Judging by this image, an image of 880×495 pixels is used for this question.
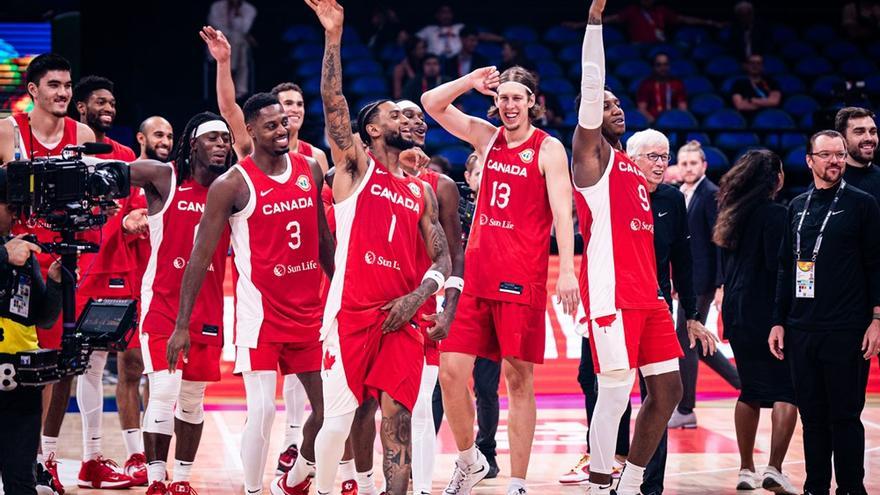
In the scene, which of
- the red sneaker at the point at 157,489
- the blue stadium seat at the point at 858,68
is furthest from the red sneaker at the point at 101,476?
the blue stadium seat at the point at 858,68

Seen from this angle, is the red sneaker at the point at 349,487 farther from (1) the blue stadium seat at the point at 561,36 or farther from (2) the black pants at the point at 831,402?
(1) the blue stadium seat at the point at 561,36

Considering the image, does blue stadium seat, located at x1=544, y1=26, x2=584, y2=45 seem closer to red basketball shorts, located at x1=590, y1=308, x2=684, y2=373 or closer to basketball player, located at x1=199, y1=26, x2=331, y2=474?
basketball player, located at x1=199, y1=26, x2=331, y2=474

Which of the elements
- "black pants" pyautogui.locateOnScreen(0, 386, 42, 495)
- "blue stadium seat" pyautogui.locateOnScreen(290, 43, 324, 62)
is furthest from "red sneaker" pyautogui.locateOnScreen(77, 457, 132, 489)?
"blue stadium seat" pyautogui.locateOnScreen(290, 43, 324, 62)

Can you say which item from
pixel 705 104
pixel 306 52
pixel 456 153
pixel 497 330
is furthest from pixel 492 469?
pixel 306 52

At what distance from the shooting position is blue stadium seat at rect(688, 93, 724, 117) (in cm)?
1533

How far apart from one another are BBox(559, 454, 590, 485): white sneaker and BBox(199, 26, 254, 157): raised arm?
2915mm

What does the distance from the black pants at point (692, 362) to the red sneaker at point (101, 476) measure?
383cm

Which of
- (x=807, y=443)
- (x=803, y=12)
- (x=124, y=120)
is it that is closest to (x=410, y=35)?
(x=124, y=120)

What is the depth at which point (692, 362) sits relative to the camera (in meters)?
8.62

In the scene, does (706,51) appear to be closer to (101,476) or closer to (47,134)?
(47,134)

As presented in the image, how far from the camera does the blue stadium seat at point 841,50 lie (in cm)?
1641

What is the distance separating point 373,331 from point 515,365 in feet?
3.66

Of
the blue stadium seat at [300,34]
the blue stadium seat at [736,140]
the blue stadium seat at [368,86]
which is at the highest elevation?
the blue stadium seat at [300,34]

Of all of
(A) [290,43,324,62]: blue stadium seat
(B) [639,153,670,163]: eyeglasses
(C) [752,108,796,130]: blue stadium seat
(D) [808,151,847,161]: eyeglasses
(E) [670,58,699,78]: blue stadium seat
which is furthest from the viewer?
(E) [670,58,699,78]: blue stadium seat
